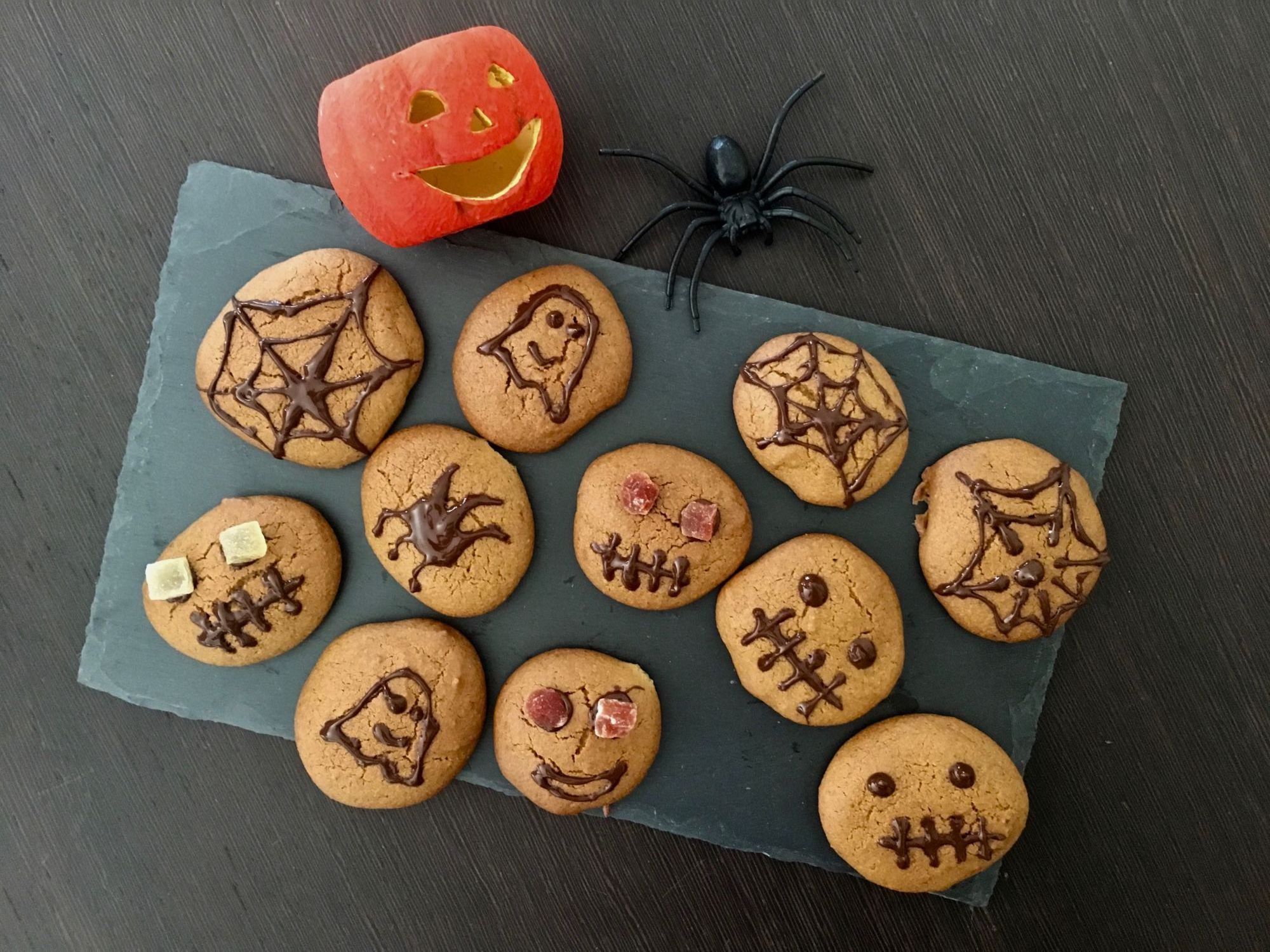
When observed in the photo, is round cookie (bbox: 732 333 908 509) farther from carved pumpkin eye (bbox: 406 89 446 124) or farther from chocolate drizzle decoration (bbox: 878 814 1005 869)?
carved pumpkin eye (bbox: 406 89 446 124)

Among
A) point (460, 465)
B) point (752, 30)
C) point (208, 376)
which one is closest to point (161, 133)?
point (208, 376)

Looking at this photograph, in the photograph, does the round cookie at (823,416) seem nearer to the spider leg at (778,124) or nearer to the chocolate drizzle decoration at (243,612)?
the spider leg at (778,124)

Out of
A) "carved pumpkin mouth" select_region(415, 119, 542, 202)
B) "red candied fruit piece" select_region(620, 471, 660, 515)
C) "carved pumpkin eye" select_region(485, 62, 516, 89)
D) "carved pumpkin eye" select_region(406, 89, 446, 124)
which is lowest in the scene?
"red candied fruit piece" select_region(620, 471, 660, 515)

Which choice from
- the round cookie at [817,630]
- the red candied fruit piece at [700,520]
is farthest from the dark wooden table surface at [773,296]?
the red candied fruit piece at [700,520]

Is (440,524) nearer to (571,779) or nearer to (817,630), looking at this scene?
(571,779)

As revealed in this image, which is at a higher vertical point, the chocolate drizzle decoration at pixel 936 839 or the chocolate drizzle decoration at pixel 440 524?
the chocolate drizzle decoration at pixel 440 524

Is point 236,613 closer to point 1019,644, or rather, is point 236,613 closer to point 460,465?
point 460,465

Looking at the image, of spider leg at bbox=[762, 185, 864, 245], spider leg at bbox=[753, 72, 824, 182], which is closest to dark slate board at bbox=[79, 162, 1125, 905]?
spider leg at bbox=[762, 185, 864, 245]

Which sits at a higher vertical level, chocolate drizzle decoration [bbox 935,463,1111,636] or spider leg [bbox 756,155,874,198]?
spider leg [bbox 756,155,874,198]
